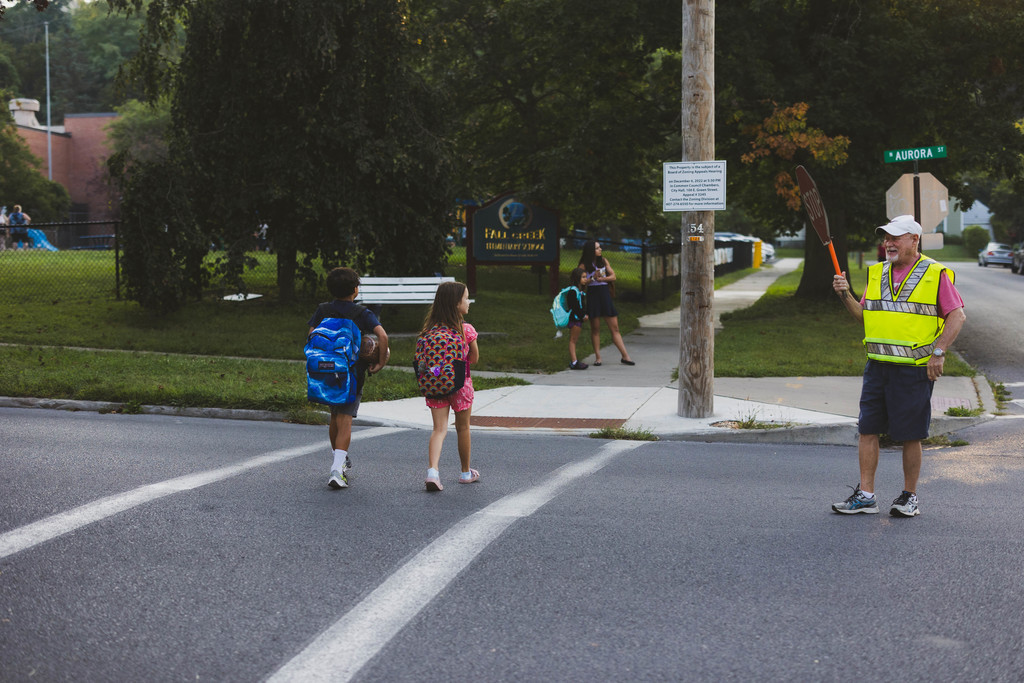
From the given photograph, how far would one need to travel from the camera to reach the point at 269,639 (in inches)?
171

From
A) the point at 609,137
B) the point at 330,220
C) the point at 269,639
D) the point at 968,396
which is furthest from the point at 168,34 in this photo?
the point at 269,639

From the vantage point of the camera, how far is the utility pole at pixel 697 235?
33.7 feet

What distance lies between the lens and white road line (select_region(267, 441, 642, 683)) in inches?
160

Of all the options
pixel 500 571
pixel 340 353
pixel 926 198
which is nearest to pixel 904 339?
pixel 500 571

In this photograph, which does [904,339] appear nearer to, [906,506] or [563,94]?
[906,506]

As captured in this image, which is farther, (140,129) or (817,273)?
(140,129)


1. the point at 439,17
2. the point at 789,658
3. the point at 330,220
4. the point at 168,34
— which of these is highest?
the point at 439,17

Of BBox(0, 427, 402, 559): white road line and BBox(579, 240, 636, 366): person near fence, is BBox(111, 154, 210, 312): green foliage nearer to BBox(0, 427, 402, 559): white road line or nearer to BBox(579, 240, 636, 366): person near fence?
BBox(579, 240, 636, 366): person near fence

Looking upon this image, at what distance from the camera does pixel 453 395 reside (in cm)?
733

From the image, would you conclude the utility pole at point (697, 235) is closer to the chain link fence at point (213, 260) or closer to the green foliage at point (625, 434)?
the green foliage at point (625, 434)

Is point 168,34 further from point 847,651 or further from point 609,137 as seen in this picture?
point 847,651

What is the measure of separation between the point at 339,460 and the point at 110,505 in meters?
1.52

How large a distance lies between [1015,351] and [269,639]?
1584 centimetres

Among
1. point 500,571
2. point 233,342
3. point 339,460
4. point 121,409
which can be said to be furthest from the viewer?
point 233,342
